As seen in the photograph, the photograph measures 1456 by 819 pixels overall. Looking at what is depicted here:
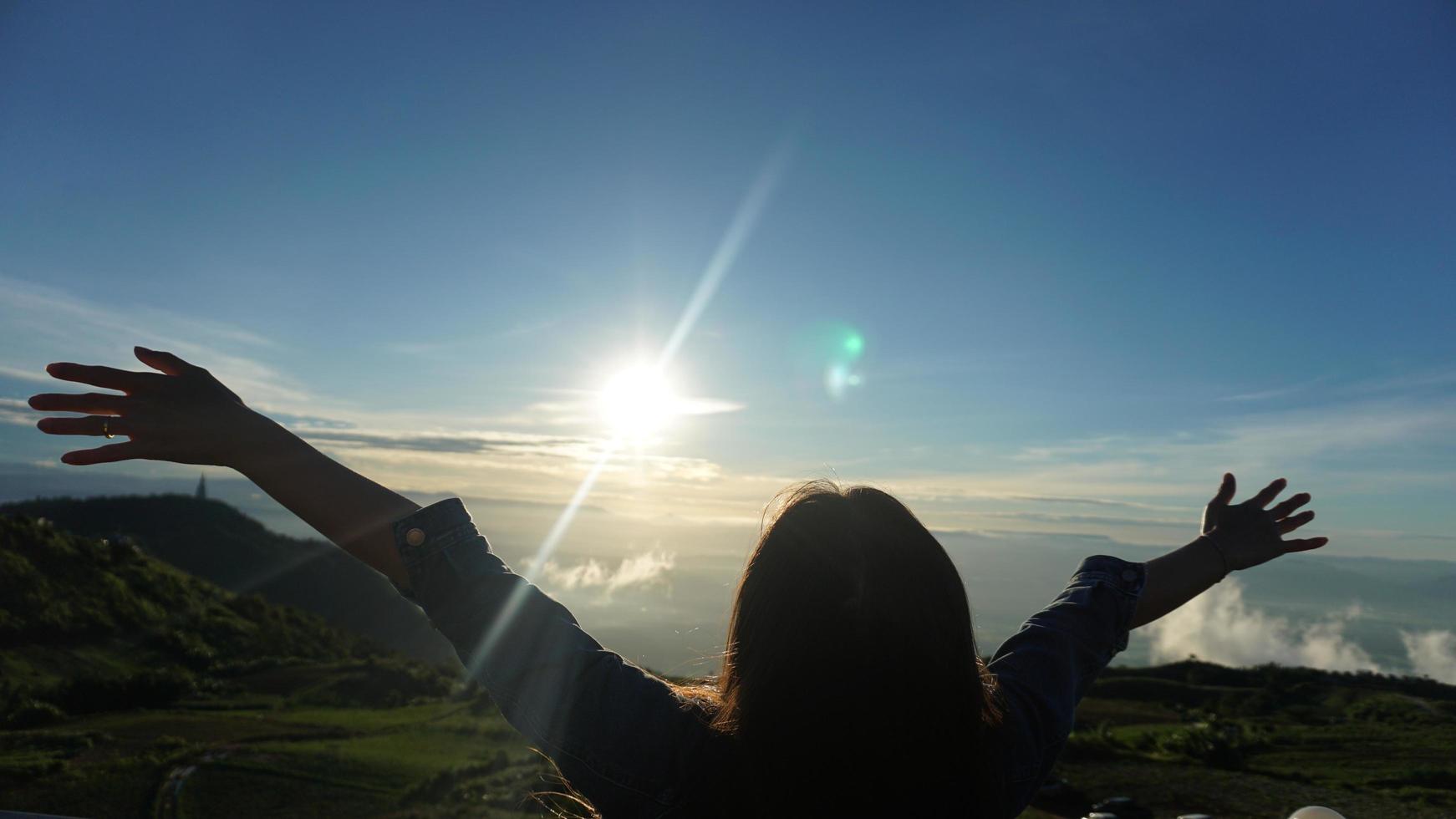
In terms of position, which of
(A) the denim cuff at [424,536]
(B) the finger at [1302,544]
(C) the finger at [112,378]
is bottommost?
(A) the denim cuff at [424,536]

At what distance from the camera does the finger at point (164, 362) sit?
5.35ft

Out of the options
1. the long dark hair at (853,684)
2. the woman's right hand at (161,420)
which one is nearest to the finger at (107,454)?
the woman's right hand at (161,420)

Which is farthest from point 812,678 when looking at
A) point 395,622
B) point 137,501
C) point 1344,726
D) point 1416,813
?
point 137,501

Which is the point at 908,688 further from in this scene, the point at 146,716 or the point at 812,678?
the point at 146,716

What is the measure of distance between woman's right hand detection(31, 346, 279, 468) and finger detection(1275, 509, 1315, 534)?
119 inches

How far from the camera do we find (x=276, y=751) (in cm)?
991

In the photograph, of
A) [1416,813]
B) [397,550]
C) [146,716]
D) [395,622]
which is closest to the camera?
[397,550]

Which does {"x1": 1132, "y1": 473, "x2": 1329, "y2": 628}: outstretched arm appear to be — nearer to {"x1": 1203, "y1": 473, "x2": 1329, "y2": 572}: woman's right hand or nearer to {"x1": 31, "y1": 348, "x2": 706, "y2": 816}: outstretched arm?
{"x1": 1203, "y1": 473, "x2": 1329, "y2": 572}: woman's right hand

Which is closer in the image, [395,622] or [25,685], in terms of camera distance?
[25,685]

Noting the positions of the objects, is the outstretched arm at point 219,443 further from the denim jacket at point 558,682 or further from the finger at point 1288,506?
the finger at point 1288,506

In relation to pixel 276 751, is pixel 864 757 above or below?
above

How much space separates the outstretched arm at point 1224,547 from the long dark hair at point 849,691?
942mm

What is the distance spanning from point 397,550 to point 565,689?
17.8 inches

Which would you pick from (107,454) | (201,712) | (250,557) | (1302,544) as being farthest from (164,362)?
(250,557)
